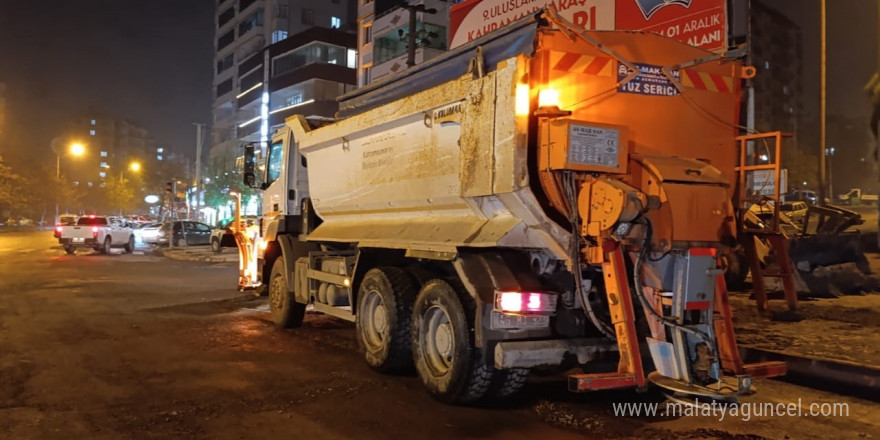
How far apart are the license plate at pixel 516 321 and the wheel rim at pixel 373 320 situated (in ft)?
6.53

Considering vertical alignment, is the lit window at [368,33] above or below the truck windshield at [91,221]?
above

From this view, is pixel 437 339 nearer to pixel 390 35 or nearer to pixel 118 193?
pixel 390 35

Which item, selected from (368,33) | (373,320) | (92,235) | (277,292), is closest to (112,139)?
(368,33)

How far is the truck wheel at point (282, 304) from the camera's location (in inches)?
392

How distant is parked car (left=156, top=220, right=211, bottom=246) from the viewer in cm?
3647

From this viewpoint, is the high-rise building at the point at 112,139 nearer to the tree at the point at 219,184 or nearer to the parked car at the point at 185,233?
the tree at the point at 219,184

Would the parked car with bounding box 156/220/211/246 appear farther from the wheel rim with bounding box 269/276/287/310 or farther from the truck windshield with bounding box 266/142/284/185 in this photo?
the wheel rim with bounding box 269/276/287/310

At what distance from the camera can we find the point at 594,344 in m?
5.65

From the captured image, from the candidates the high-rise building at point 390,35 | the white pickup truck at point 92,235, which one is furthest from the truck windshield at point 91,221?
the high-rise building at point 390,35

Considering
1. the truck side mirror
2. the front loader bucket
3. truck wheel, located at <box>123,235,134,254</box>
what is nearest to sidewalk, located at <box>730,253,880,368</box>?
the front loader bucket

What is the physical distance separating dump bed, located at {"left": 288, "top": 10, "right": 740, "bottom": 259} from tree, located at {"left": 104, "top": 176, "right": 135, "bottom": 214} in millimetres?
95501

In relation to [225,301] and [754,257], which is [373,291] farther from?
[225,301]

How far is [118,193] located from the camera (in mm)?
92312

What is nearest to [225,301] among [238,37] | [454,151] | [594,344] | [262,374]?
[262,374]
